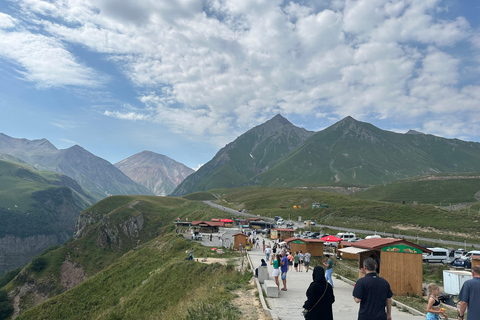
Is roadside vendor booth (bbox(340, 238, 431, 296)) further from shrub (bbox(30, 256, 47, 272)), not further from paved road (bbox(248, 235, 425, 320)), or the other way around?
shrub (bbox(30, 256, 47, 272))

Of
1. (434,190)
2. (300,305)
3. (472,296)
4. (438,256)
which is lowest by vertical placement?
(300,305)

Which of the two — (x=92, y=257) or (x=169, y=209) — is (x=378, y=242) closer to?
(x=92, y=257)

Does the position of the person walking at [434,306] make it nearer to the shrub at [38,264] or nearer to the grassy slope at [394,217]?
the grassy slope at [394,217]

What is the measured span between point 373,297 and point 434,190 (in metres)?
175

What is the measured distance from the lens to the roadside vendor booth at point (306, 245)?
32.0m

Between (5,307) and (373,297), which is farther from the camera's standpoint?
(5,307)

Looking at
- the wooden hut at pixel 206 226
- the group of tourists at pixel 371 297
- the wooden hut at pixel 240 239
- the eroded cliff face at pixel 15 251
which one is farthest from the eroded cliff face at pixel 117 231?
the eroded cliff face at pixel 15 251

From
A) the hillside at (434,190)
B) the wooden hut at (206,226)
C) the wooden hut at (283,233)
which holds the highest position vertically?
the hillside at (434,190)

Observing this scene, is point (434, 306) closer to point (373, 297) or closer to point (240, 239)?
point (373, 297)

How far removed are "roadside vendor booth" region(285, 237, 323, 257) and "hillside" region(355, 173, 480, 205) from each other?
12715 cm

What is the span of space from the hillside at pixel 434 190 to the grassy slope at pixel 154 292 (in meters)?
137

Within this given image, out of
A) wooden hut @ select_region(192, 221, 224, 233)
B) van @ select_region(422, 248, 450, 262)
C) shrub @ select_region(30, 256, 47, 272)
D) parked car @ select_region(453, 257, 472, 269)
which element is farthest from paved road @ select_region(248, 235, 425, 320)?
shrub @ select_region(30, 256, 47, 272)

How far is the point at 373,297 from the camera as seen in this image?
254 inches

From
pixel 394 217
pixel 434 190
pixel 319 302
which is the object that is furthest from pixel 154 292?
pixel 434 190
